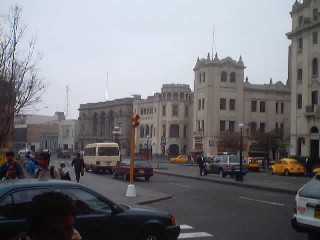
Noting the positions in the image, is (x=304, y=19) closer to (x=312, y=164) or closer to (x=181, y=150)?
(x=312, y=164)

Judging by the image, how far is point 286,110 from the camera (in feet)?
300

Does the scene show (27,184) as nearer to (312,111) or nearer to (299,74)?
(312,111)

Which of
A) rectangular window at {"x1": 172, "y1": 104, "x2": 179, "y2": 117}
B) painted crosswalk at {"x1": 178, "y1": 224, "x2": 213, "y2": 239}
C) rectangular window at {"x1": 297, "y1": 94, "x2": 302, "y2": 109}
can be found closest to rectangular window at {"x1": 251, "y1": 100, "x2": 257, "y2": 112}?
rectangular window at {"x1": 172, "y1": 104, "x2": 179, "y2": 117}

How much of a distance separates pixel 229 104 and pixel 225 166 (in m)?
45.3

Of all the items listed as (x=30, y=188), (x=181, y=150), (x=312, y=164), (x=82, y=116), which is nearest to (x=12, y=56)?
(x=30, y=188)

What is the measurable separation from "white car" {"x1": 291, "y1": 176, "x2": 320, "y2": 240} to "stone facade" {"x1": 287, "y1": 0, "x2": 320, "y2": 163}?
45.7m

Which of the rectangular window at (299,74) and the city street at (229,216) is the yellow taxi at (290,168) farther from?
the city street at (229,216)

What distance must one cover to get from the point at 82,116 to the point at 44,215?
406 ft

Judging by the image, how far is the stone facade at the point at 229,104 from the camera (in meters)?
84.4

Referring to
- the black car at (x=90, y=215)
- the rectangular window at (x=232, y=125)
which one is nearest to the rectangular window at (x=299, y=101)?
the rectangular window at (x=232, y=125)

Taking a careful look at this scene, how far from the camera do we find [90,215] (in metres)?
8.63

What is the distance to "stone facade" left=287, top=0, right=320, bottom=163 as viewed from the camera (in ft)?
188

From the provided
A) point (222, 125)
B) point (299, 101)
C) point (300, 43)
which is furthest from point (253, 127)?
point (300, 43)

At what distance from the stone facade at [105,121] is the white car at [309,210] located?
311ft
